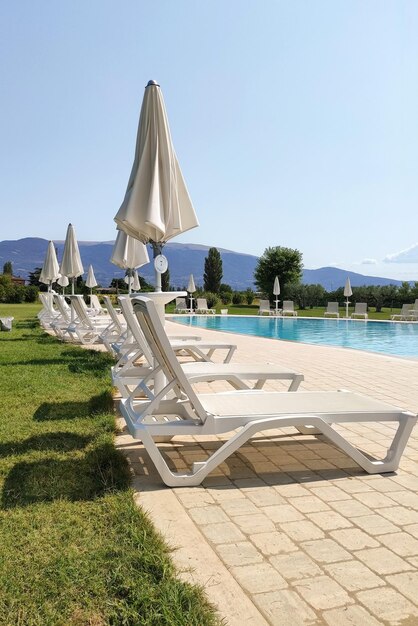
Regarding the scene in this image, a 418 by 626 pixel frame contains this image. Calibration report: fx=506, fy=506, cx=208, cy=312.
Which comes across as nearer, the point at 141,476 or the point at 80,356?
the point at 141,476

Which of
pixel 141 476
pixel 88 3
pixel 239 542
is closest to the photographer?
pixel 239 542

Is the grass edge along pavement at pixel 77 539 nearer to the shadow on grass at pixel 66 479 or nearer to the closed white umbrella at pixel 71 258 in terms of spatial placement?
the shadow on grass at pixel 66 479

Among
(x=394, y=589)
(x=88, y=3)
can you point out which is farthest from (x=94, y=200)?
(x=394, y=589)

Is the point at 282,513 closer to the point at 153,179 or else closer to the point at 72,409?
the point at 72,409

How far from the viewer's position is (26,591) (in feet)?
6.50

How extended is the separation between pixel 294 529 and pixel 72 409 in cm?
319

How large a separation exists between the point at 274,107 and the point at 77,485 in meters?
14.5

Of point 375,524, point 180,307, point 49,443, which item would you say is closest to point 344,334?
point 180,307

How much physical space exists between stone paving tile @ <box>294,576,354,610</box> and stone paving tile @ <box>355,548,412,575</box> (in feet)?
0.84

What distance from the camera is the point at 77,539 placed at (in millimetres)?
2408

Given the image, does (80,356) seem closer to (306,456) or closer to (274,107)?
(306,456)

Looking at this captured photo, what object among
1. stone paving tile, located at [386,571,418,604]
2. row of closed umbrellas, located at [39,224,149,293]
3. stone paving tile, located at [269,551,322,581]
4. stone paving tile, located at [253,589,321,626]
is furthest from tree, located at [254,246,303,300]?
stone paving tile, located at [253,589,321,626]

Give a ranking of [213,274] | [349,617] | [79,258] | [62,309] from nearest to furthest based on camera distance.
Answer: [349,617] → [62,309] → [79,258] → [213,274]

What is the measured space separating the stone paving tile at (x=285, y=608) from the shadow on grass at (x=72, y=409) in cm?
322
